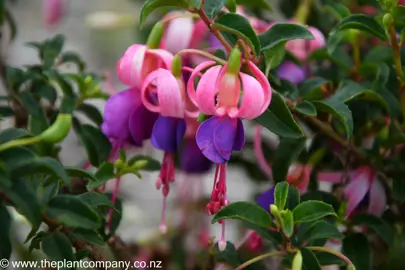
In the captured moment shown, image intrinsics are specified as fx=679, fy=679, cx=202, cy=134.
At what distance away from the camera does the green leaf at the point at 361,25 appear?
78 centimetres

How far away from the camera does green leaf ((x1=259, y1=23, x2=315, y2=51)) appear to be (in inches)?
28.3

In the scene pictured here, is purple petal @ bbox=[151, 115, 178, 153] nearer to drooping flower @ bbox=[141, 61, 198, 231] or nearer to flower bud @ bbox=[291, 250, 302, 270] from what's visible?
drooping flower @ bbox=[141, 61, 198, 231]

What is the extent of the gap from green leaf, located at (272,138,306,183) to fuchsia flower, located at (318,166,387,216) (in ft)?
0.29

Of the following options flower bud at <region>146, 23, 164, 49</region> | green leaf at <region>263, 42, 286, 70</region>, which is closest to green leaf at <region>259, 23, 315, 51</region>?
green leaf at <region>263, 42, 286, 70</region>

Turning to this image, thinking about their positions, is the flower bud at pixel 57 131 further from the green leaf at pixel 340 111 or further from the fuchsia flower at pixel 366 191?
the fuchsia flower at pixel 366 191

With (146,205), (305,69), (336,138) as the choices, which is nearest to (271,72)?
(336,138)

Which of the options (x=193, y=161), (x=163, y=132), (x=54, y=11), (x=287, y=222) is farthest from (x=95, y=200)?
(x=54, y=11)

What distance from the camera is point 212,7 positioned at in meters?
0.72

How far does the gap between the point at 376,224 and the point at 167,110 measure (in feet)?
1.04

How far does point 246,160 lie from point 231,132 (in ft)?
1.77

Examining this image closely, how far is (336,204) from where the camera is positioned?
0.89 metres

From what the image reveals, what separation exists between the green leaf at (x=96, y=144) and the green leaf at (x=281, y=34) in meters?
0.27

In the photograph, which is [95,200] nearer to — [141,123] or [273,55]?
[141,123]

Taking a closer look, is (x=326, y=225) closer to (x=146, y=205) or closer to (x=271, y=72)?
(x=271, y=72)
